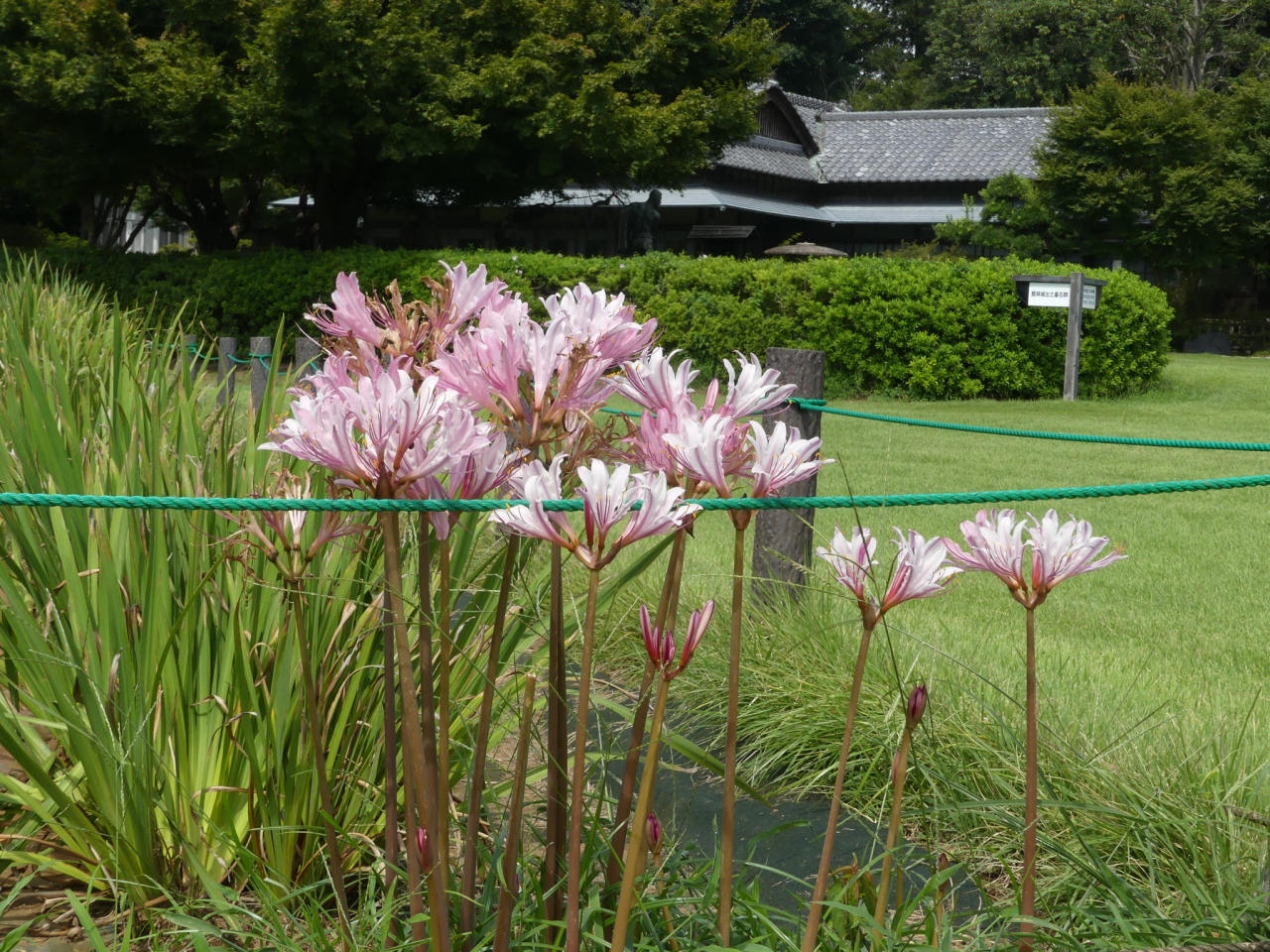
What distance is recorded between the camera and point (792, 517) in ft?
12.5

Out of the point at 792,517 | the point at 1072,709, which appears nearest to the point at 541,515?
the point at 1072,709

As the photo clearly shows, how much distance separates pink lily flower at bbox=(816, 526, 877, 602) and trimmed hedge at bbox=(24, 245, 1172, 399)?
486 inches

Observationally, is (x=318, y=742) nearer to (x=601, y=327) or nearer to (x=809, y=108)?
(x=601, y=327)

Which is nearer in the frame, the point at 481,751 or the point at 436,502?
the point at 436,502

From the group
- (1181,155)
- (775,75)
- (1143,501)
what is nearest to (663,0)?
(1181,155)

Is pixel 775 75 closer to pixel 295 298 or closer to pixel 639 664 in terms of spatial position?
pixel 295 298

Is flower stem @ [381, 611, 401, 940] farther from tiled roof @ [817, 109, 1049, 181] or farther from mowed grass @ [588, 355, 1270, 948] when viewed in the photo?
tiled roof @ [817, 109, 1049, 181]

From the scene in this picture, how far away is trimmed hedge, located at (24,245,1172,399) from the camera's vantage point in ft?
44.6

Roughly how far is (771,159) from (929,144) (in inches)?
204

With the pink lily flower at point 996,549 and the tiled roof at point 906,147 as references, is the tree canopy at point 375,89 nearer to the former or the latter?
the tiled roof at point 906,147

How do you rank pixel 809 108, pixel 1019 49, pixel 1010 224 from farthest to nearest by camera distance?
pixel 1019 49, pixel 809 108, pixel 1010 224

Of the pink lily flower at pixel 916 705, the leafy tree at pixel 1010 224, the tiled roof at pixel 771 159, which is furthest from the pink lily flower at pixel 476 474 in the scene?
the tiled roof at pixel 771 159

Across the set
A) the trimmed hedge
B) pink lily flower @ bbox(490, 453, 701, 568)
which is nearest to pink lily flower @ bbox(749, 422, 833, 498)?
pink lily flower @ bbox(490, 453, 701, 568)

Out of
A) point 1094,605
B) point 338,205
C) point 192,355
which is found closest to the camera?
point 1094,605
